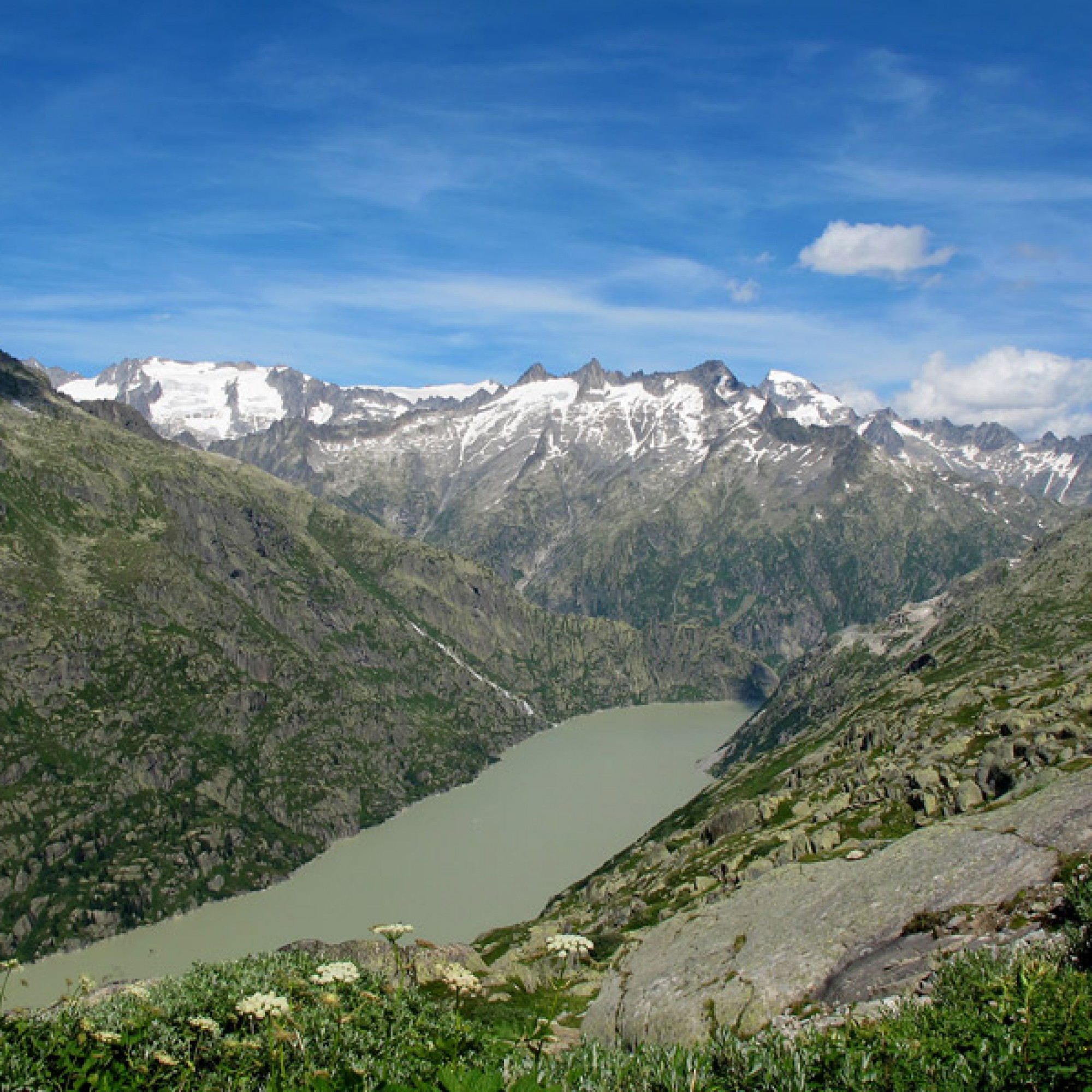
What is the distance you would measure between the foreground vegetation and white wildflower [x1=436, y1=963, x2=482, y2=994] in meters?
0.06

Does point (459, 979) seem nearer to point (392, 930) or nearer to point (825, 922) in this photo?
point (392, 930)

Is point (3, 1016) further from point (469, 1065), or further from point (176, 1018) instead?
point (469, 1065)

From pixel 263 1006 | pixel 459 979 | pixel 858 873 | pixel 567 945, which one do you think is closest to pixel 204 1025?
pixel 263 1006

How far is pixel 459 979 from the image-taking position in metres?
15.7

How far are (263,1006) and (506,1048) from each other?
4.27 meters

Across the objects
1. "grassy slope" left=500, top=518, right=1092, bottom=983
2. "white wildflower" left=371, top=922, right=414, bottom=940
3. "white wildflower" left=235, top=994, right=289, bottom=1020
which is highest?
"white wildflower" left=371, top=922, right=414, bottom=940

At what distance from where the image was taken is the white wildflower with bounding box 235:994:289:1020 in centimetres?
1366

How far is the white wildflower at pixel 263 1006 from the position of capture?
13664mm

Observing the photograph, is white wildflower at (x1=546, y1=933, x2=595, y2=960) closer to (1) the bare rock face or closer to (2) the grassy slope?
(1) the bare rock face

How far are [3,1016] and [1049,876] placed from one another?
98.3ft

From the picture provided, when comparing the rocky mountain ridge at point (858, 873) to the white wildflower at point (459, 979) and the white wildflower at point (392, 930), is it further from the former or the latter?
the white wildflower at point (392, 930)

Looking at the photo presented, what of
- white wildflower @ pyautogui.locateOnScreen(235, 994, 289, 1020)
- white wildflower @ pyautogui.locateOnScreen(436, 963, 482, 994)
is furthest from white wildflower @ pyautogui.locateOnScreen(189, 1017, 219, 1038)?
white wildflower @ pyautogui.locateOnScreen(436, 963, 482, 994)

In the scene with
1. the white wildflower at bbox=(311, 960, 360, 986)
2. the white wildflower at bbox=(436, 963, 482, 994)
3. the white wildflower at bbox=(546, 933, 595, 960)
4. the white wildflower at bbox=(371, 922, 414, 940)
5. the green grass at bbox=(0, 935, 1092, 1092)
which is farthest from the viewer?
the white wildflower at bbox=(546, 933, 595, 960)

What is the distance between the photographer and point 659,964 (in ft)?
114
